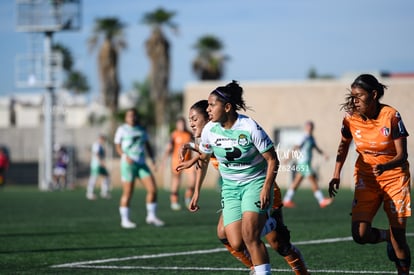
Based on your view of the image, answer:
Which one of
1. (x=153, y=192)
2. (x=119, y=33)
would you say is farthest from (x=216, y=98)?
(x=119, y=33)

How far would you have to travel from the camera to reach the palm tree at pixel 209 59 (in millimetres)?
66812

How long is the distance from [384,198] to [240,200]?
1.67 metres

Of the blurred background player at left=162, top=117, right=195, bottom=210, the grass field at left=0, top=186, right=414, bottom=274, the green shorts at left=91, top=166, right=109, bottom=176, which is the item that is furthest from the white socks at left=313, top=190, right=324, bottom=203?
the green shorts at left=91, top=166, right=109, bottom=176

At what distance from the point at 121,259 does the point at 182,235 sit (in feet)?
11.2

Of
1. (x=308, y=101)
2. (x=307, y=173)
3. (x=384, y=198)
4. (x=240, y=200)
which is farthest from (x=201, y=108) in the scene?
(x=308, y=101)

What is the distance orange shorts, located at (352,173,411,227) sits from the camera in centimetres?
888

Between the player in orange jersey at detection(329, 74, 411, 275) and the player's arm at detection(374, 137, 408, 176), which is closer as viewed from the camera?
the player's arm at detection(374, 137, 408, 176)

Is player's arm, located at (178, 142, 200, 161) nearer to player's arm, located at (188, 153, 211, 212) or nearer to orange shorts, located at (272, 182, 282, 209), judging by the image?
player's arm, located at (188, 153, 211, 212)

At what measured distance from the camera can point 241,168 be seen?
8.29 meters

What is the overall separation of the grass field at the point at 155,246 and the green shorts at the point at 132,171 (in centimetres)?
98

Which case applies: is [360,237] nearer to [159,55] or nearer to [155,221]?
[155,221]

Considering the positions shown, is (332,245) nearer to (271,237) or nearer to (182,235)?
(182,235)

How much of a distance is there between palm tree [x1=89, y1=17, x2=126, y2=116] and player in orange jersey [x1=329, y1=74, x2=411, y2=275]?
53343mm

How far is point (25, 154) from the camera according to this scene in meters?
57.3
